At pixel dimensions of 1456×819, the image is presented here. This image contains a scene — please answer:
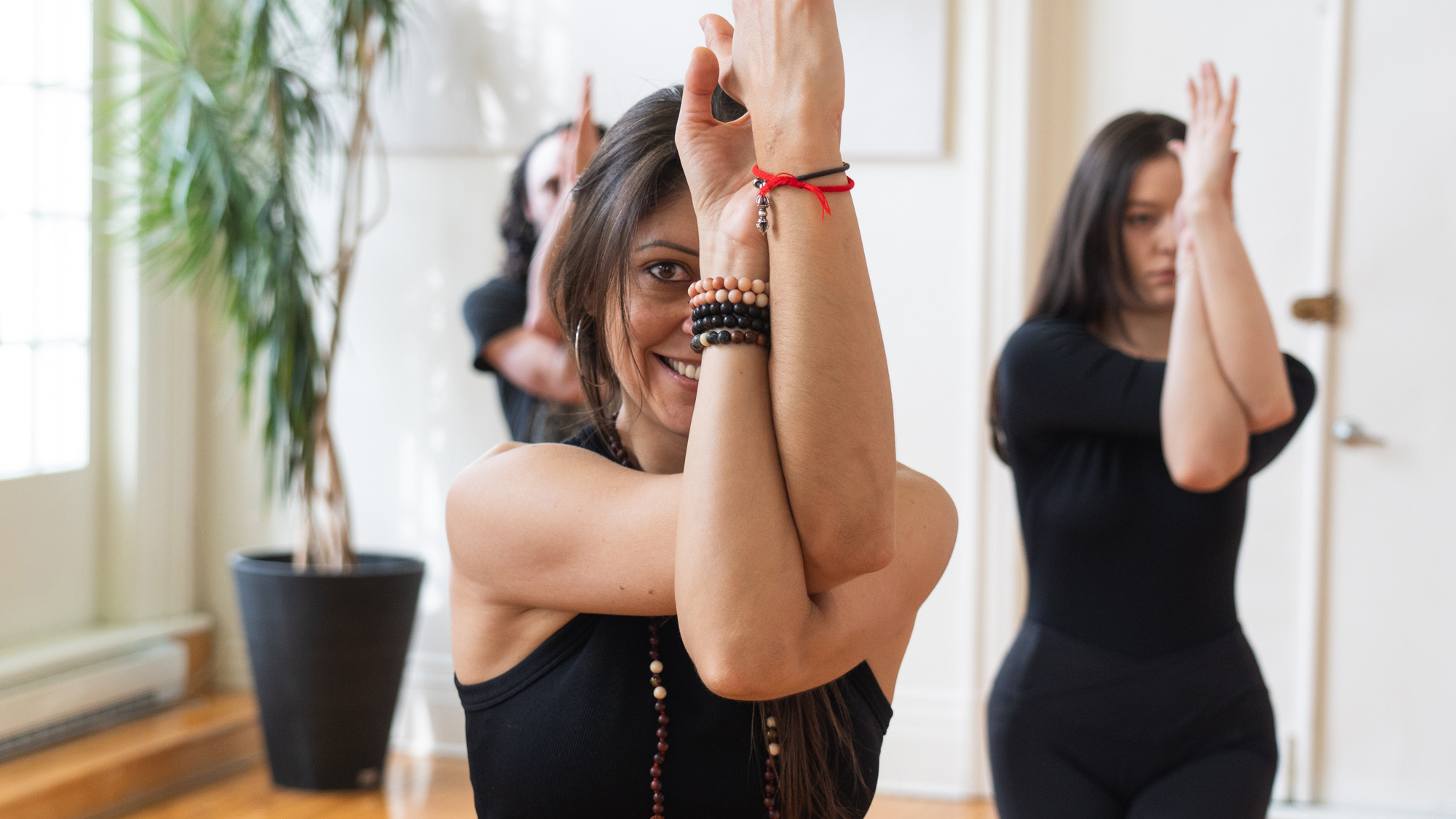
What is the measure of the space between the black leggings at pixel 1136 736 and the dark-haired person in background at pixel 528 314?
108cm

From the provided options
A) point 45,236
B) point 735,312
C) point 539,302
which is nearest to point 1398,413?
point 539,302

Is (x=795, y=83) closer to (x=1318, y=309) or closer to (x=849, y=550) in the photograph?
(x=849, y=550)

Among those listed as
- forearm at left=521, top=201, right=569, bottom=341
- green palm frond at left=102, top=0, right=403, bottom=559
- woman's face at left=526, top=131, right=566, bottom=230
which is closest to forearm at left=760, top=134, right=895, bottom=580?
forearm at left=521, top=201, right=569, bottom=341

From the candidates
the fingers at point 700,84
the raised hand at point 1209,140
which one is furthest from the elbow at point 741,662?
the raised hand at point 1209,140

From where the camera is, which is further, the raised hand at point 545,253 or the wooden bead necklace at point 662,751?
the raised hand at point 545,253

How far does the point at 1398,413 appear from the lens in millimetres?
3021

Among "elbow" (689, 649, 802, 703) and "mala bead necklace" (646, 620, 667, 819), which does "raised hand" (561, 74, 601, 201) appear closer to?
"mala bead necklace" (646, 620, 667, 819)

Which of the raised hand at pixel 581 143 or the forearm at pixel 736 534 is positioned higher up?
the raised hand at pixel 581 143

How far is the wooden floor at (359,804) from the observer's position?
301 cm

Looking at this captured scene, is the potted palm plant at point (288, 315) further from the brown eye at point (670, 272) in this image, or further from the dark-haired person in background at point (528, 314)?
the brown eye at point (670, 272)

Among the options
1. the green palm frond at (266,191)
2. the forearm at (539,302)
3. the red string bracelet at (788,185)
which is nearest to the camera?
the red string bracelet at (788,185)

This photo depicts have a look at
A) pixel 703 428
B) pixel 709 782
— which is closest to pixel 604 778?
pixel 709 782

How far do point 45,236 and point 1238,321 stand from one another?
3035 mm

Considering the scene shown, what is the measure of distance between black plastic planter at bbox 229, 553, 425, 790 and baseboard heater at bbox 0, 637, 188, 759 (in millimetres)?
444
